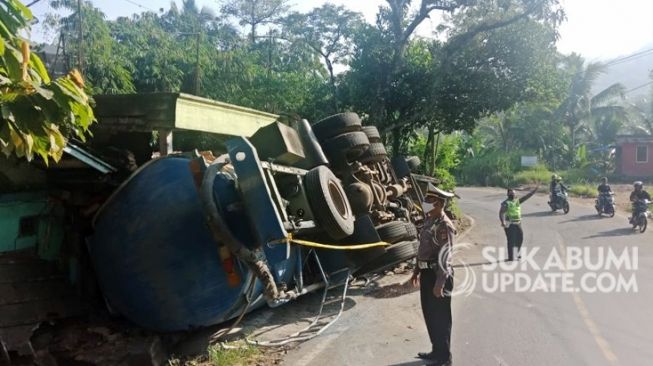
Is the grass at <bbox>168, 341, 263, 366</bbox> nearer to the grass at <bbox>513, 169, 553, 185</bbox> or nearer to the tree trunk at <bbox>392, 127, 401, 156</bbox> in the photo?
the tree trunk at <bbox>392, 127, 401, 156</bbox>

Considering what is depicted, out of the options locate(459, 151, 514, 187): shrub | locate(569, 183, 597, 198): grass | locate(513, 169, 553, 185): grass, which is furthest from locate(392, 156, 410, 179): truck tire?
locate(459, 151, 514, 187): shrub

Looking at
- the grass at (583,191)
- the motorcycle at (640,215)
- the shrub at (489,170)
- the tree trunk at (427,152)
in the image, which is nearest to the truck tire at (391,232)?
the motorcycle at (640,215)

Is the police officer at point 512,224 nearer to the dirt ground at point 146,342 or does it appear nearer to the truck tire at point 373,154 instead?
the truck tire at point 373,154

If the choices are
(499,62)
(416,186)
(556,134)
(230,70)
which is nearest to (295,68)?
(230,70)

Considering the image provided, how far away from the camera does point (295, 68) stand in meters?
30.7

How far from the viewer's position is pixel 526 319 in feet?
23.9

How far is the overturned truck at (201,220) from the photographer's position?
529 centimetres

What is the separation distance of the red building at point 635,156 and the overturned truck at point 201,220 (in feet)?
122

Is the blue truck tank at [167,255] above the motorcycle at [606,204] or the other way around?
above

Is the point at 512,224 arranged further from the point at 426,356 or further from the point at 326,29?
the point at 326,29

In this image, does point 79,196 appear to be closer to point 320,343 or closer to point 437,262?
point 320,343

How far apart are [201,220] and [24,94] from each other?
299cm

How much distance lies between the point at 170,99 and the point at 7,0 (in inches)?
146

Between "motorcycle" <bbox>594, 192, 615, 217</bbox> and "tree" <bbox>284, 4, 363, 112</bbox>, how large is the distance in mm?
12136
